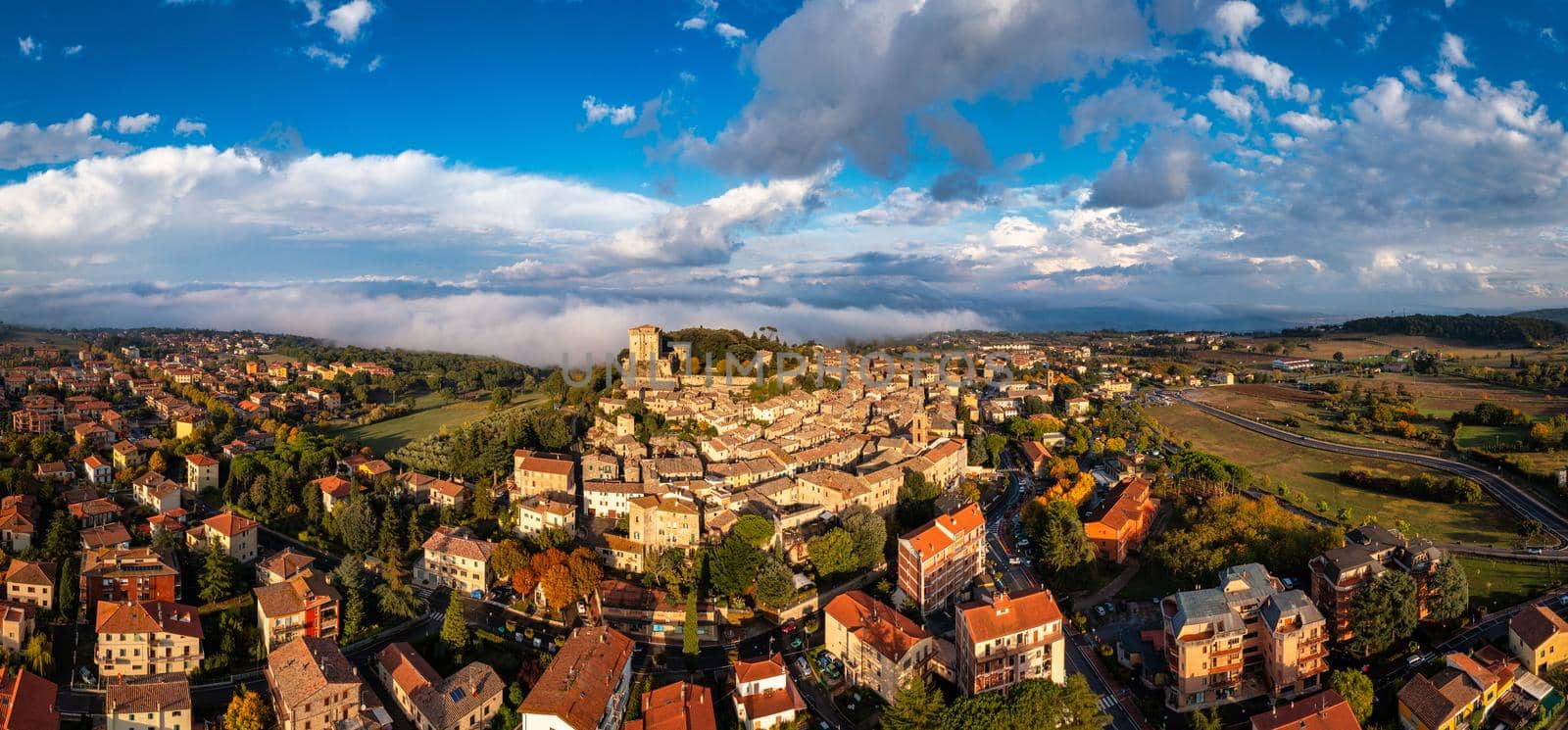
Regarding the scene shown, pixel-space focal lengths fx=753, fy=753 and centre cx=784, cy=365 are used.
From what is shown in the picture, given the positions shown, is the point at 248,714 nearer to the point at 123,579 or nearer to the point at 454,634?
the point at 454,634

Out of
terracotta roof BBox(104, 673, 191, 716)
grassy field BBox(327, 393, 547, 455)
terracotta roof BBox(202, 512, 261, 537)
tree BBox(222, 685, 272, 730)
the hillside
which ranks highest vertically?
the hillside

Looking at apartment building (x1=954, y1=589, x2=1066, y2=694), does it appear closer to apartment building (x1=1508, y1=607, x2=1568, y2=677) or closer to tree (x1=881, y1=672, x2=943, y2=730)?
tree (x1=881, y1=672, x2=943, y2=730)

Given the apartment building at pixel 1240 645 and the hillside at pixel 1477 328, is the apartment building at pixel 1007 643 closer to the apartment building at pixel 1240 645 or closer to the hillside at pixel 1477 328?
the apartment building at pixel 1240 645

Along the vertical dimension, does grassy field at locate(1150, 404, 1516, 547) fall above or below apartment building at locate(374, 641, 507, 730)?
above

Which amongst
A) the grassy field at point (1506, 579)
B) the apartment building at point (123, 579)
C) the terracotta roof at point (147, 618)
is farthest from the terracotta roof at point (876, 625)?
the apartment building at point (123, 579)

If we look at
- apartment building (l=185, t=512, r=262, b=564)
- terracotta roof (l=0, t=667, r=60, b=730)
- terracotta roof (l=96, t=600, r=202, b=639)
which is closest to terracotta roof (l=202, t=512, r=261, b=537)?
apartment building (l=185, t=512, r=262, b=564)

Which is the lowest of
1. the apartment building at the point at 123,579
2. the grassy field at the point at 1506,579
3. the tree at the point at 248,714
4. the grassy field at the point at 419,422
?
the tree at the point at 248,714

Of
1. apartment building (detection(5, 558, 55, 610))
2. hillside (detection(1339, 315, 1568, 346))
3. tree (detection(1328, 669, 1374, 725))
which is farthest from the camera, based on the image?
hillside (detection(1339, 315, 1568, 346))
